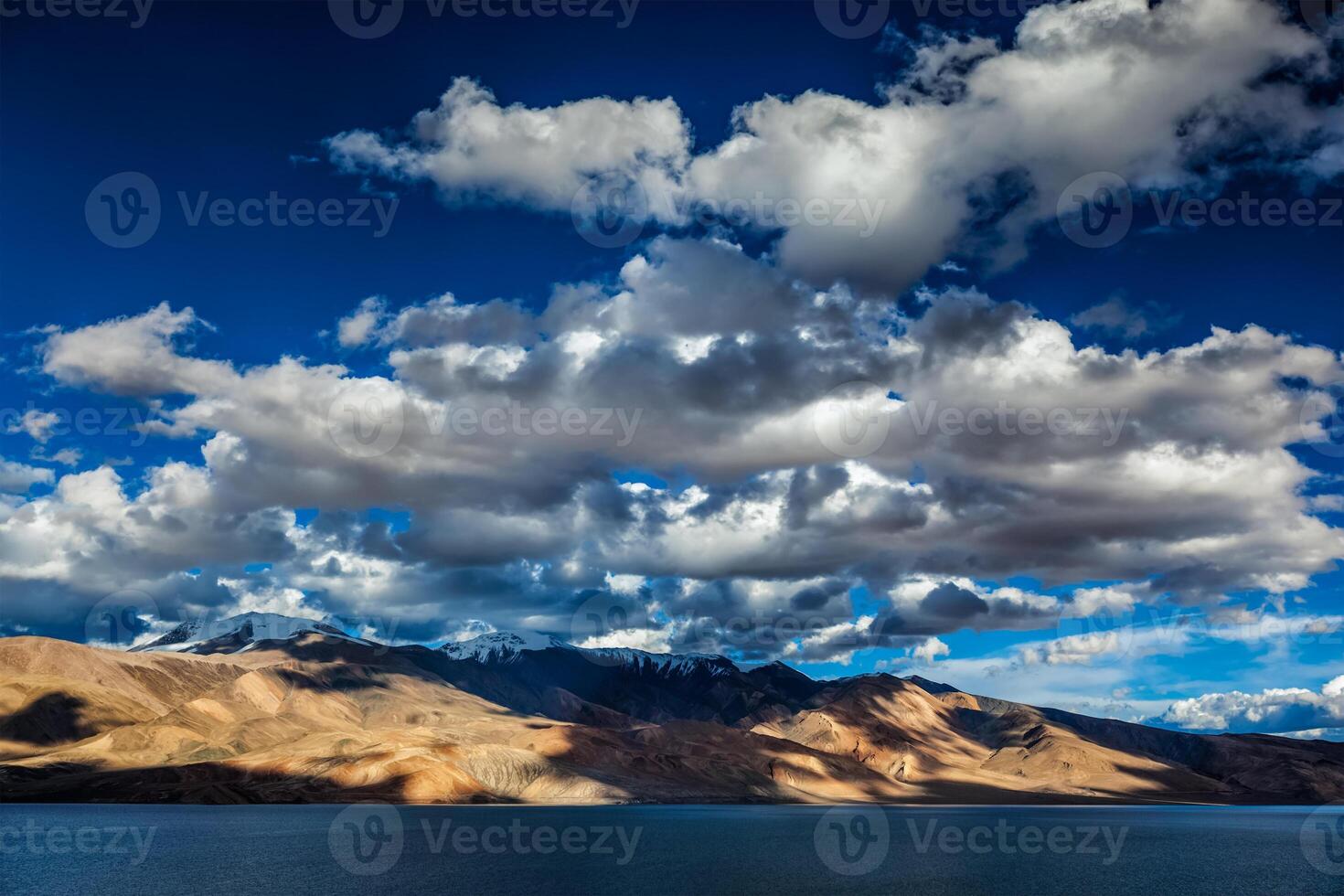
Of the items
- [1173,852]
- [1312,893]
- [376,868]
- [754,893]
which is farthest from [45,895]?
[1173,852]

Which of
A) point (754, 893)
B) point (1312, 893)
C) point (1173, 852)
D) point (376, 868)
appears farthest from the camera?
point (1173, 852)

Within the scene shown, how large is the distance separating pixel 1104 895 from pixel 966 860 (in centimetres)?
4020

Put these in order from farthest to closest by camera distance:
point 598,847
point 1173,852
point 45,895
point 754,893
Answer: point 1173,852, point 598,847, point 754,893, point 45,895

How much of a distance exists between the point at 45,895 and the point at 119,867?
2393cm

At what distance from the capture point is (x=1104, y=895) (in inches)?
4747

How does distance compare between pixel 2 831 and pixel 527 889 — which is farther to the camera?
pixel 2 831

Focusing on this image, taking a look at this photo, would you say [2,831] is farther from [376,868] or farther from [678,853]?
[678,853]

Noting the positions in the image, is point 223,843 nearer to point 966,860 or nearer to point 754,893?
point 754,893

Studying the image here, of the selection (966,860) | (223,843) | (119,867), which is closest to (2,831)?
(223,843)

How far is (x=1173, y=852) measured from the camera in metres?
184

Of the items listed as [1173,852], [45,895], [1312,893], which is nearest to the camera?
[45,895]

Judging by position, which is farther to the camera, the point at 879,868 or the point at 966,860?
the point at 966,860

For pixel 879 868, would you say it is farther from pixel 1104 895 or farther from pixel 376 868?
pixel 376 868

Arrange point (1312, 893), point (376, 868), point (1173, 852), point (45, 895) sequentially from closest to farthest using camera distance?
point (45, 895) < point (1312, 893) < point (376, 868) < point (1173, 852)
